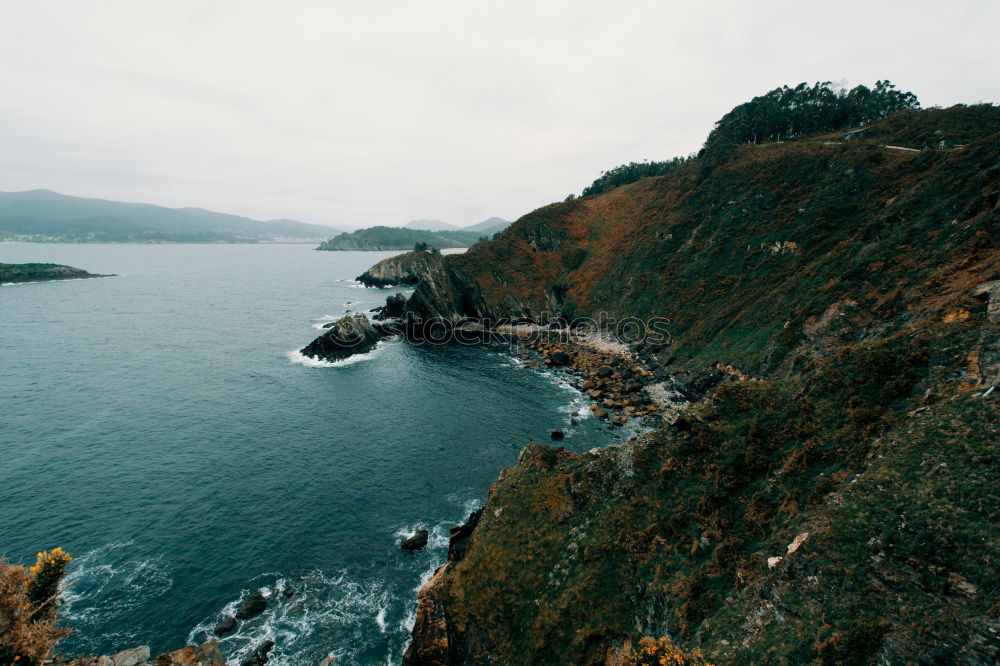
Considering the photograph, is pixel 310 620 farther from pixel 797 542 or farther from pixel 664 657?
pixel 797 542

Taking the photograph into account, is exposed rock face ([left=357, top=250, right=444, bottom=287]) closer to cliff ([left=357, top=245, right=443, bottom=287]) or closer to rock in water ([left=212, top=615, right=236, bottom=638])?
cliff ([left=357, top=245, right=443, bottom=287])

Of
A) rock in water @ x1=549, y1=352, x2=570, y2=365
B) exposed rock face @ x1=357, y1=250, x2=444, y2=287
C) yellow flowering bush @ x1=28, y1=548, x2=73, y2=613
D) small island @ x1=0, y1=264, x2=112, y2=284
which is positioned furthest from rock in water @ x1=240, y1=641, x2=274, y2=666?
small island @ x1=0, y1=264, x2=112, y2=284

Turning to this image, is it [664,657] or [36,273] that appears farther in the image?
[36,273]

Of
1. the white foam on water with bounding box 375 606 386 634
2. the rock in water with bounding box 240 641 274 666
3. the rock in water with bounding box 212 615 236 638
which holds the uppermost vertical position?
the white foam on water with bounding box 375 606 386 634

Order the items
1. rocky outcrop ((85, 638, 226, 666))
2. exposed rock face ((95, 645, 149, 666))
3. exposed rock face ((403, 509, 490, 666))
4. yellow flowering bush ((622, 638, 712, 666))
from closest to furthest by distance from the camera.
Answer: yellow flowering bush ((622, 638, 712, 666))
rocky outcrop ((85, 638, 226, 666))
exposed rock face ((95, 645, 149, 666))
exposed rock face ((403, 509, 490, 666))

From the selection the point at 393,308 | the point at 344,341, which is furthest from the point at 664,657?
the point at 393,308

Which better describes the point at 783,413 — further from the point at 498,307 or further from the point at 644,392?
the point at 498,307

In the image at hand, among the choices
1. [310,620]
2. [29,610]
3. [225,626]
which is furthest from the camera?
[310,620]
